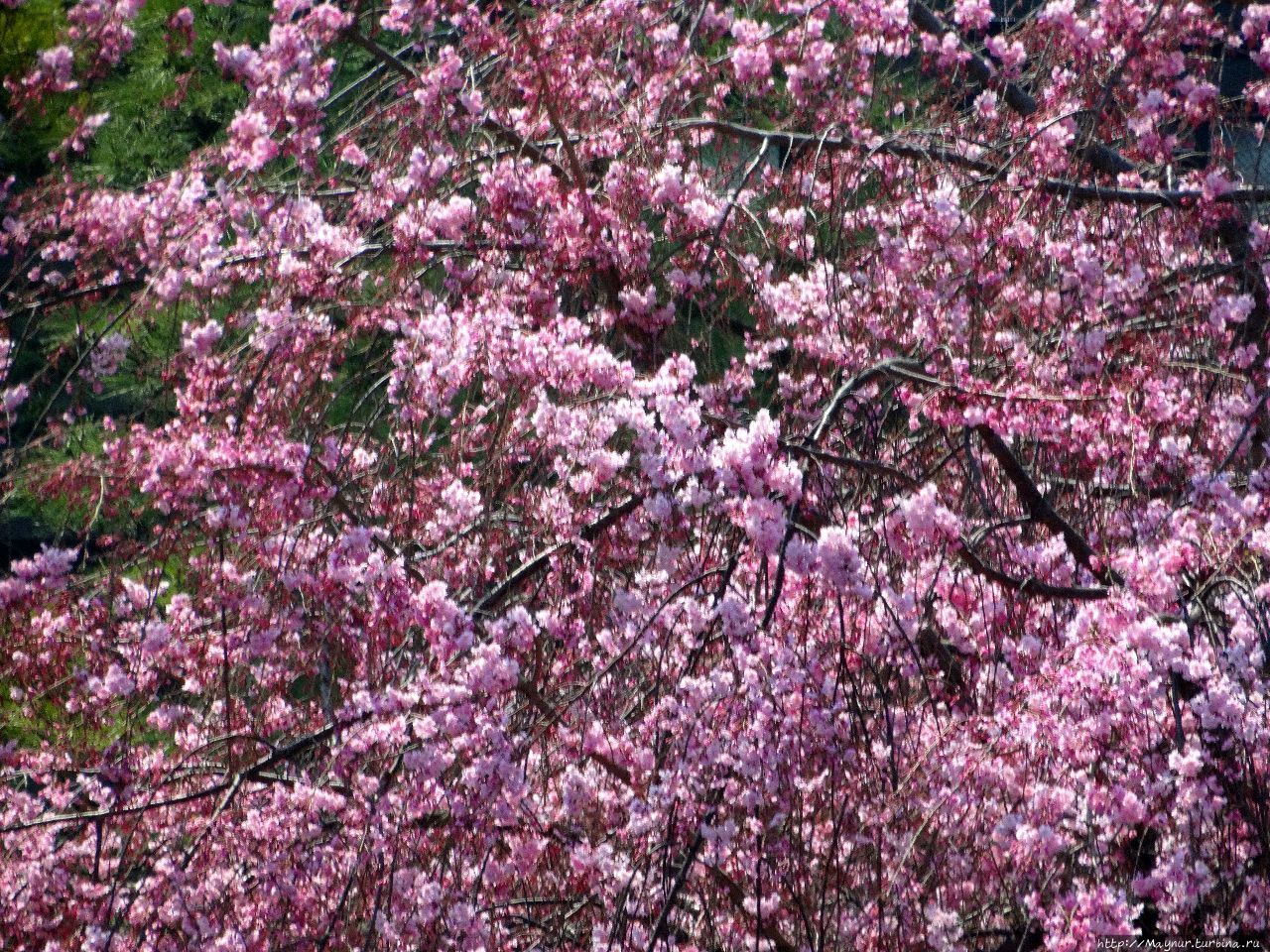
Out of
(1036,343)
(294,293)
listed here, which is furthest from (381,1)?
(1036,343)

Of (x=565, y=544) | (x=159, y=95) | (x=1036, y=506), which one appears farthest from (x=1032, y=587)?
(x=159, y=95)

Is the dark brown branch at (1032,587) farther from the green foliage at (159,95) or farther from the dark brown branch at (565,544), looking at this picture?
the green foliage at (159,95)

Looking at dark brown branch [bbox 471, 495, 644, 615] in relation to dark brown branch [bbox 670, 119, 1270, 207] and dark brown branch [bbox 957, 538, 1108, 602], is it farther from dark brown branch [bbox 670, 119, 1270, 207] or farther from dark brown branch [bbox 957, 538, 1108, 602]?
dark brown branch [bbox 670, 119, 1270, 207]

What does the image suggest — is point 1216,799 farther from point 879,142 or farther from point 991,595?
point 879,142

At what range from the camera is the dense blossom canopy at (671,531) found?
9.87 ft

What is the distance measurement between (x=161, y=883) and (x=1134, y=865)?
2.58 m

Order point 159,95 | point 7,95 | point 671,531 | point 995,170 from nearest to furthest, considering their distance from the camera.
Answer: point 671,531, point 995,170, point 159,95, point 7,95

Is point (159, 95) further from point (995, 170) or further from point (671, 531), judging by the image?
point (671, 531)

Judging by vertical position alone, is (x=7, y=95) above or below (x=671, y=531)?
below

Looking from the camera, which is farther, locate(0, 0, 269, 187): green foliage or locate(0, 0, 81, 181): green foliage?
locate(0, 0, 81, 181): green foliage

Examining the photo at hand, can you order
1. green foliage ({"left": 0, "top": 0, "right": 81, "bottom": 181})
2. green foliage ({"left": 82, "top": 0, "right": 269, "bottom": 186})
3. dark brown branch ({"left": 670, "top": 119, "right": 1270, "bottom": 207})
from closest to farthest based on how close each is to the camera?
dark brown branch ({"left": 670, "top": 119, "right": 1270, "bottom": 207}) → green foliage ({"left": 82, "top": 0, "right": 269, "bottom": 186}) → green foliage ({"left": 0, "top": 0, "right": 81, "bottom": 181})

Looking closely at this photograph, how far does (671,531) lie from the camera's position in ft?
11.2

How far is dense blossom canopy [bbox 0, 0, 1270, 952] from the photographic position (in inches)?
118

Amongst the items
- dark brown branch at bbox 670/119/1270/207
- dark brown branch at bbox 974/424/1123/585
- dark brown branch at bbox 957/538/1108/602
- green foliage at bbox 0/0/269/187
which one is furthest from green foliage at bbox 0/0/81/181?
dark brown branch at bbox 957/538/1108/602
